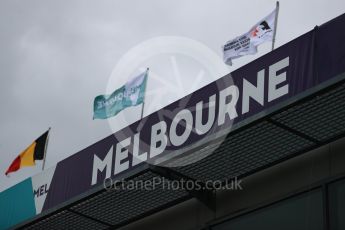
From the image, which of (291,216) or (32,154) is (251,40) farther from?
(32,154)

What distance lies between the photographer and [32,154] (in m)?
21.8

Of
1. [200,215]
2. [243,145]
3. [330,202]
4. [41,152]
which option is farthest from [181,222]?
[41,152]

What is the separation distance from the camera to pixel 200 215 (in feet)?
48.0

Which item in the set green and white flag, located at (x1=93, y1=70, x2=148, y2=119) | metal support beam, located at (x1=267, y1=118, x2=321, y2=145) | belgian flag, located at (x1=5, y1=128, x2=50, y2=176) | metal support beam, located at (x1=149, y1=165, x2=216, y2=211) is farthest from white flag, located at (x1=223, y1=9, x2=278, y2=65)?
belgian flag, located at (x1=5, y1=128, x2=50, y2=176)

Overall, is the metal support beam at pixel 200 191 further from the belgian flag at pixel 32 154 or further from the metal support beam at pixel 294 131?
the belgian flag at pixel 32 154

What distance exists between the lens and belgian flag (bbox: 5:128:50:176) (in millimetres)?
21609

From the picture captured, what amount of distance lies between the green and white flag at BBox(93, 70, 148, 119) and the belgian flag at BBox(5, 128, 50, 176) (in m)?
1.68

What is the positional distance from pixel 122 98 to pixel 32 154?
3.26 meters

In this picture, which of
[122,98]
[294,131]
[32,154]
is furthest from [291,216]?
[32,154]

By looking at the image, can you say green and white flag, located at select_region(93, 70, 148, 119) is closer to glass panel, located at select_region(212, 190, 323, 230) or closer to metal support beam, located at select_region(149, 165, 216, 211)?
metal support beam, located at select_region(149, 165, 216, 211)

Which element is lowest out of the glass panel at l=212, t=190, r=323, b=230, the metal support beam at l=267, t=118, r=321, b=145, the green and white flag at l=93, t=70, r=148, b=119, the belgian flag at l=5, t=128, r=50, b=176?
the glass panel at l=212, t=190, r=323, b=230

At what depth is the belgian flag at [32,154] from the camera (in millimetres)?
21609

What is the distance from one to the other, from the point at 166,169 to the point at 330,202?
3.20 metres

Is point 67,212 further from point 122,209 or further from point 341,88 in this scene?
point 341,88
